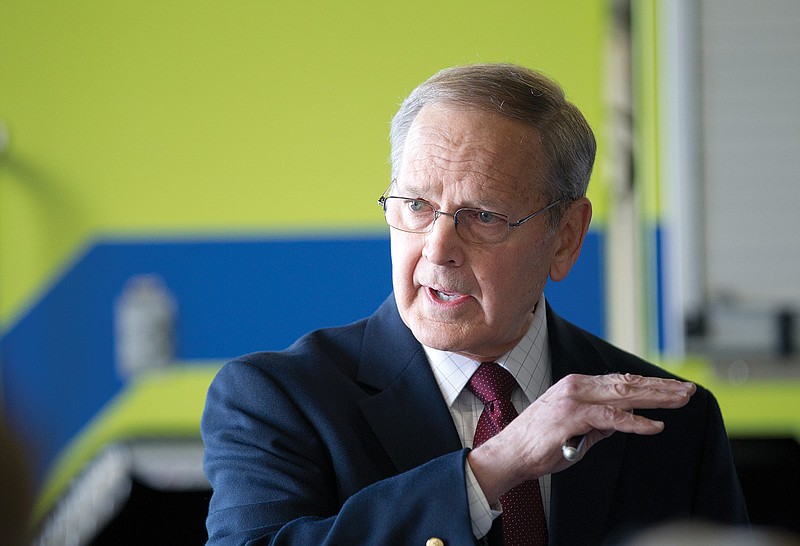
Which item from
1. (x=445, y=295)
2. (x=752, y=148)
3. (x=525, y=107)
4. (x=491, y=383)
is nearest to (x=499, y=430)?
(x=491, y=383)

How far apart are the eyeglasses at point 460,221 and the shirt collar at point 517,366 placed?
0.20 m

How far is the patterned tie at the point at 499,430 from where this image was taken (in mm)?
1647

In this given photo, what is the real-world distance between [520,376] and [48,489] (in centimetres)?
289

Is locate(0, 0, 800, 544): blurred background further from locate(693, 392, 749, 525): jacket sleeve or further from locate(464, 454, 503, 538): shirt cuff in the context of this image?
locate(464, 454, 503, 538): shirt cuff

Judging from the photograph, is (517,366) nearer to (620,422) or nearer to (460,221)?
(460,221)

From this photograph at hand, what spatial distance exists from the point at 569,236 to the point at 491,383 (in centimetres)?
30

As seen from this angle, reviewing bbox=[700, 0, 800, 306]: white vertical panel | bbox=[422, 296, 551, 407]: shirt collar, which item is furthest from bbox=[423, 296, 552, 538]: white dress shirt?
bbox=[700, 0, 800, 306]: white vertical panel

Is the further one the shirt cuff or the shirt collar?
the shirt collar

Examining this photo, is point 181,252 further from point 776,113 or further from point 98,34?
point 776,113

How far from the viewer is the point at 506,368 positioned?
1.76 m

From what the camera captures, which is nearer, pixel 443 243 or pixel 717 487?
pixel 443 243

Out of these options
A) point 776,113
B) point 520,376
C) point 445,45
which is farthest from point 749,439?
point 520,376

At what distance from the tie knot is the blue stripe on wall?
7.72 feet

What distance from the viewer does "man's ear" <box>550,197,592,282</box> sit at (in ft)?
6.04
